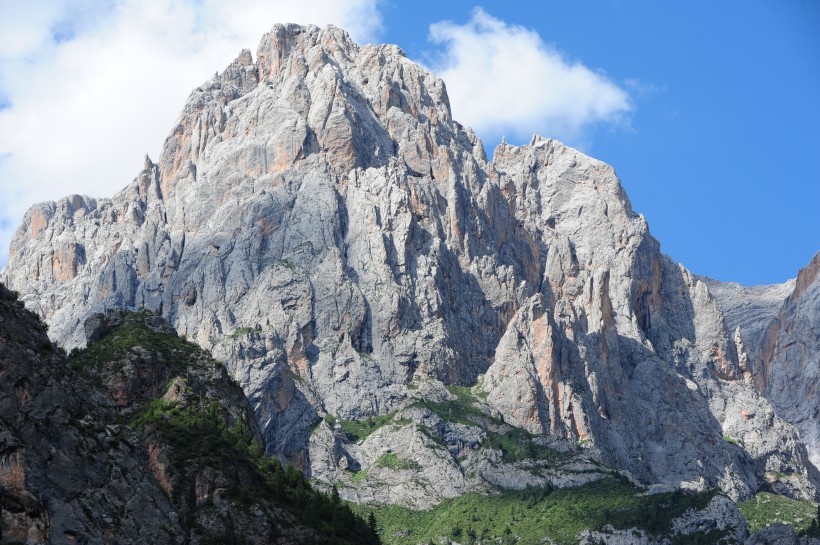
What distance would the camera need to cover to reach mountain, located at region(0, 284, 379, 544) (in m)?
77.1

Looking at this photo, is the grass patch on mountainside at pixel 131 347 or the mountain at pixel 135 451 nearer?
the mountain at pixel 135 451

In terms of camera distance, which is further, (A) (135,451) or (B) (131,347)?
(B) (131,347)

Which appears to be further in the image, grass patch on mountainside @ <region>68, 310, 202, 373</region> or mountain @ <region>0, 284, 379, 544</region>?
grass patch on mountainside @ <region>68, 310, 202, 373</region>

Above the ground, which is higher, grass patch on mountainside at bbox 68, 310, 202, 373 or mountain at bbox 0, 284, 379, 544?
grass patch on mountainside at bbox 68, 310, 202, 373

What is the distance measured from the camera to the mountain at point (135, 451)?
253ft

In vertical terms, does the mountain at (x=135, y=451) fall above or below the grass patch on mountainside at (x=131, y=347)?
below

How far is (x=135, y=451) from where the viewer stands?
88.1 m

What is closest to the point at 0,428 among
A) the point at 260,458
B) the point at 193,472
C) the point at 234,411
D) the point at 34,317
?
the point at 34,317

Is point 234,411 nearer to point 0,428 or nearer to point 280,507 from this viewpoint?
point 280,507

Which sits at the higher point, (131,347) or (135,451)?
(131,347)

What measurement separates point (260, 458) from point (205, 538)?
21.5m

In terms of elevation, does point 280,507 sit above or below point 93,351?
below

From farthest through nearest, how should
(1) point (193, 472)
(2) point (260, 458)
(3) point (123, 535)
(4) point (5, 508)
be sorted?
1. (2) point (260, 458)
2. (1) point (193, 472)
3. (3) point (123, 535)
4. (4) point (5, 508)

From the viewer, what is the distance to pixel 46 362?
8525 cm
